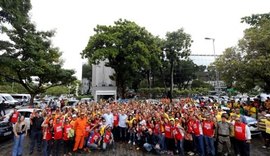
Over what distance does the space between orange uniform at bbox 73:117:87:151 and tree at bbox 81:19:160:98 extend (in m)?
19.7

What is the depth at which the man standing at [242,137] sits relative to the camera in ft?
26.0

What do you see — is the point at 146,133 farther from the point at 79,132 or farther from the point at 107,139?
the point at 79,132

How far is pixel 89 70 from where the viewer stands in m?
72.1

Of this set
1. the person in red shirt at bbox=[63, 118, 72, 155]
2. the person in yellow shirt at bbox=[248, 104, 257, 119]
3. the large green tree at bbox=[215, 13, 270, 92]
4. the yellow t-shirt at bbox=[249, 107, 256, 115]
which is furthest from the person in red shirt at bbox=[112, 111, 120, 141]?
the large green tree at bbox=[215, 13, 270, 92]

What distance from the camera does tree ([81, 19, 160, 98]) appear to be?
96.2ft

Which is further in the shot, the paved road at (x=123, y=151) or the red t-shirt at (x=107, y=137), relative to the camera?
the red t-shirt at (x=107, y=137)

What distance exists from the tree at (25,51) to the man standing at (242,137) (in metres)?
15.6

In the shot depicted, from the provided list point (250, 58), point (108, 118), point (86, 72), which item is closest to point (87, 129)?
point (108, 118)

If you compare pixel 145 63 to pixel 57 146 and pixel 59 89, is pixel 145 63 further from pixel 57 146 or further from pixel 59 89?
pixel 59 89

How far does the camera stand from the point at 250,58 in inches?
630

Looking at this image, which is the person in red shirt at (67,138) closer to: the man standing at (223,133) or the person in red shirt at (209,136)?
the person in red shirt at (209,136)

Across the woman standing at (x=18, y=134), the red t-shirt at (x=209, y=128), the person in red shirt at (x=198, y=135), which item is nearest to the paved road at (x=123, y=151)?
the woman standing at (x=18, y=134)

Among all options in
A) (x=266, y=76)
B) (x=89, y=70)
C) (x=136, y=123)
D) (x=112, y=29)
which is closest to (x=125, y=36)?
(x=112, y=29)

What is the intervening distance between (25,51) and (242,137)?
20685 millimetres
